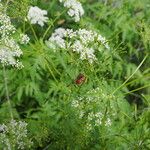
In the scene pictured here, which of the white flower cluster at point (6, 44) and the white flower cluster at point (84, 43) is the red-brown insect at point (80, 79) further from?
the white flower cluster at point (6, 44)

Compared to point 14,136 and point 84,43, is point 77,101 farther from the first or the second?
point 14,136

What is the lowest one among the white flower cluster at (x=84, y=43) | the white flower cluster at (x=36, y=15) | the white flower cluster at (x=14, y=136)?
the white flower cluster at (x=14, y=136)

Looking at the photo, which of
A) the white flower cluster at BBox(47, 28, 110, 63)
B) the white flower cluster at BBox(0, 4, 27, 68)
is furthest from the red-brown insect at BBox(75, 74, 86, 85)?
the white flower cluster at BBox(0, 4, 27, 68)

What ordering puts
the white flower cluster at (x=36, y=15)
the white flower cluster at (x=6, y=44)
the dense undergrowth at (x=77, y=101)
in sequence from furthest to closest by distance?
the white flower cluster at (x=36, y=15), the dense undergrowth at (x=77, y=101), the white flower cluster at (x=6, y=44)

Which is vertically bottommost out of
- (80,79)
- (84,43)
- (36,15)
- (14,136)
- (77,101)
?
(14,136)

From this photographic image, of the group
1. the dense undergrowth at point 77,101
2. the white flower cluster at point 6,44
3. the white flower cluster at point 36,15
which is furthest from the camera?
the white flower cluster at point 36,15

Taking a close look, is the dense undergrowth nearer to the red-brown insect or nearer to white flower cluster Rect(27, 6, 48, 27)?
the red-brown insect

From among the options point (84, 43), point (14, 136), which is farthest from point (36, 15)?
point (14, 136)

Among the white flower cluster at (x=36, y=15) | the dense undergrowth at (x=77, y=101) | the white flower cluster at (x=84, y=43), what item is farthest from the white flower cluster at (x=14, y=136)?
the white flower cluster at (x=36, y=15)
